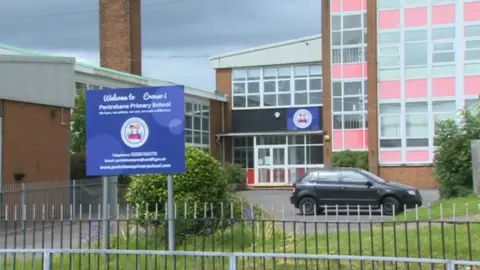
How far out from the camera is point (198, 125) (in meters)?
46.5

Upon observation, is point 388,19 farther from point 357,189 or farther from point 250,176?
point 357,189

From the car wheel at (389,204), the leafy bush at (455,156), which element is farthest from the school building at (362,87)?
the car wheel at (389,204)

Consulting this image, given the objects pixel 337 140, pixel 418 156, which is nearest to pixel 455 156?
pixel 418 156

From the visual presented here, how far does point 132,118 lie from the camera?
32.7ft

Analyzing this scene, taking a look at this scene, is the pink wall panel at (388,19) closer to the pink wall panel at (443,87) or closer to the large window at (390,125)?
the pink wall panel at (443,87)

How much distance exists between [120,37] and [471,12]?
21006 mm

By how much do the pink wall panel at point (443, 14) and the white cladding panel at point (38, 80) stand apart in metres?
21.2

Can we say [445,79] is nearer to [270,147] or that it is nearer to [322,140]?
[322,140]

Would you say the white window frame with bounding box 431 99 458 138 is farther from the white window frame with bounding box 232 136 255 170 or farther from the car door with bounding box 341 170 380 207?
the car door with bounding box 341 170 380 207

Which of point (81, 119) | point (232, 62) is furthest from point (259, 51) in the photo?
point (81, 119)

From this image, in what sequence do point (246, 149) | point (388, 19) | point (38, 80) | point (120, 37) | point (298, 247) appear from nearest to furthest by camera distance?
1. point (298, 247)
2. point (38, 80)
3. point (388, 19)
4. point (120, 37)
5. point (246, 149)

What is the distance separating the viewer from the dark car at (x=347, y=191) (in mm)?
22375

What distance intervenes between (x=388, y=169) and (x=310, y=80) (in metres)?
9.10

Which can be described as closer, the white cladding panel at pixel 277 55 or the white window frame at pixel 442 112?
the white window frame at pixel 442 112
